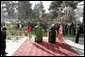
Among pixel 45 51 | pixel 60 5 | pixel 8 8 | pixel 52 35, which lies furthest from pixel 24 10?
pixel 45 51

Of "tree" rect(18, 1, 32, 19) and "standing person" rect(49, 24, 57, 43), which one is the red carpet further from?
"tree" rect(18, 1, 32, 19)

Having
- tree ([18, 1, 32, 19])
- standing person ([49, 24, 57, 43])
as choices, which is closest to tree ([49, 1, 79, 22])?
tree ([18, 1, 32, 19])

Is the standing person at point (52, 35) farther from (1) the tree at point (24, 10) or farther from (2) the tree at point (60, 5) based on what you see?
(1) the tree at point (24, 10)

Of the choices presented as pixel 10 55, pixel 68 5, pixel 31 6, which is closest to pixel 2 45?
pixel 10 55

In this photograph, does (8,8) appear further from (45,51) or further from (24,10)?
(45,51)

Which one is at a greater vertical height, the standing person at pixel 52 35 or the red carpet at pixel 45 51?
the standing person at pixel 52 35

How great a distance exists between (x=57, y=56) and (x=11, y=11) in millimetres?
36446

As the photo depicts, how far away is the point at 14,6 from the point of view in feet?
147

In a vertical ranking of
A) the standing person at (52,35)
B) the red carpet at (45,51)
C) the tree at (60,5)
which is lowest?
the red carpet at (45,51)

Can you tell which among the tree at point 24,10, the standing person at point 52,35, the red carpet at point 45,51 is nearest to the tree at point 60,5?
the tree at point 24,10

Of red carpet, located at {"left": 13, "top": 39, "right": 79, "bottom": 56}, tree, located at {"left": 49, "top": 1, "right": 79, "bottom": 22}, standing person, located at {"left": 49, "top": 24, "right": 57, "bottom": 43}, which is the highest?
tree, located at {"left": 49, "top": 1, "right": 79, "bottom": 22}

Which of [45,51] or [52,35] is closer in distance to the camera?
[45,51]

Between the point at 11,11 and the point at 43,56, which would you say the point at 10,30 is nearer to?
the point at 43,56

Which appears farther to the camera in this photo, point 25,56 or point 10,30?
point 10,30
